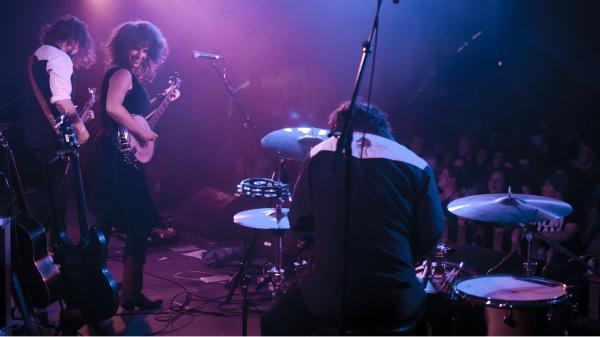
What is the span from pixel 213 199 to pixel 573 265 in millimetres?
3797

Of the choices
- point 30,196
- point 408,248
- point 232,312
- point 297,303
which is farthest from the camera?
point 30,196

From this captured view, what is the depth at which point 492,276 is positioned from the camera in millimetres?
2947

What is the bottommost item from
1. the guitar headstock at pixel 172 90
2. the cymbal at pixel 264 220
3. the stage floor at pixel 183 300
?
the stage floor at pixel 183 300

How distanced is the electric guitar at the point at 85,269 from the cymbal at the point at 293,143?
1.13m

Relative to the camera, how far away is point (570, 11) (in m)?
7.02

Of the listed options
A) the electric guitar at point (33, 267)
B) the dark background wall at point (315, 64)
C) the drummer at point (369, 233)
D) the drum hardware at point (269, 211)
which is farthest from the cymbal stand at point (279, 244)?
the dark background wall at point (315, 64)

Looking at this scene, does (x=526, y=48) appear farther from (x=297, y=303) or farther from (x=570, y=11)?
(x=297, y=303)

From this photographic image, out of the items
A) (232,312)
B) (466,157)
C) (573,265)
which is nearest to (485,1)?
(466,157)

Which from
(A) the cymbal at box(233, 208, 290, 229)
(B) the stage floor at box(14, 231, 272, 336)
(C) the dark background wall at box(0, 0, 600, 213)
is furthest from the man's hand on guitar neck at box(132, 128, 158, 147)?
(C) the dark background wall at box(0, 0, 600, 213)

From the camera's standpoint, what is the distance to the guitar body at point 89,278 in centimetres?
311

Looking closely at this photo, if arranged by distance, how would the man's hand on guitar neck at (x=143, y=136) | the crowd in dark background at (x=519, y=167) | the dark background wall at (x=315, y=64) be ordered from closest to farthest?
the man's hand on guitar neck at (x=143, y=136) < the crowd in dark background at (x=519, y=167) < the dark background wall at (x=315, y=64)

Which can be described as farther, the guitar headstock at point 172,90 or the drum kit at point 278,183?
the guitar headstock at point 172,90

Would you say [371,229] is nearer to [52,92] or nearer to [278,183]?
[278,183]

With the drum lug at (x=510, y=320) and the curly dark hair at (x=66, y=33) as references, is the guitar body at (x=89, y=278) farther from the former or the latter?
the drum lug at (x=510, y=320)
